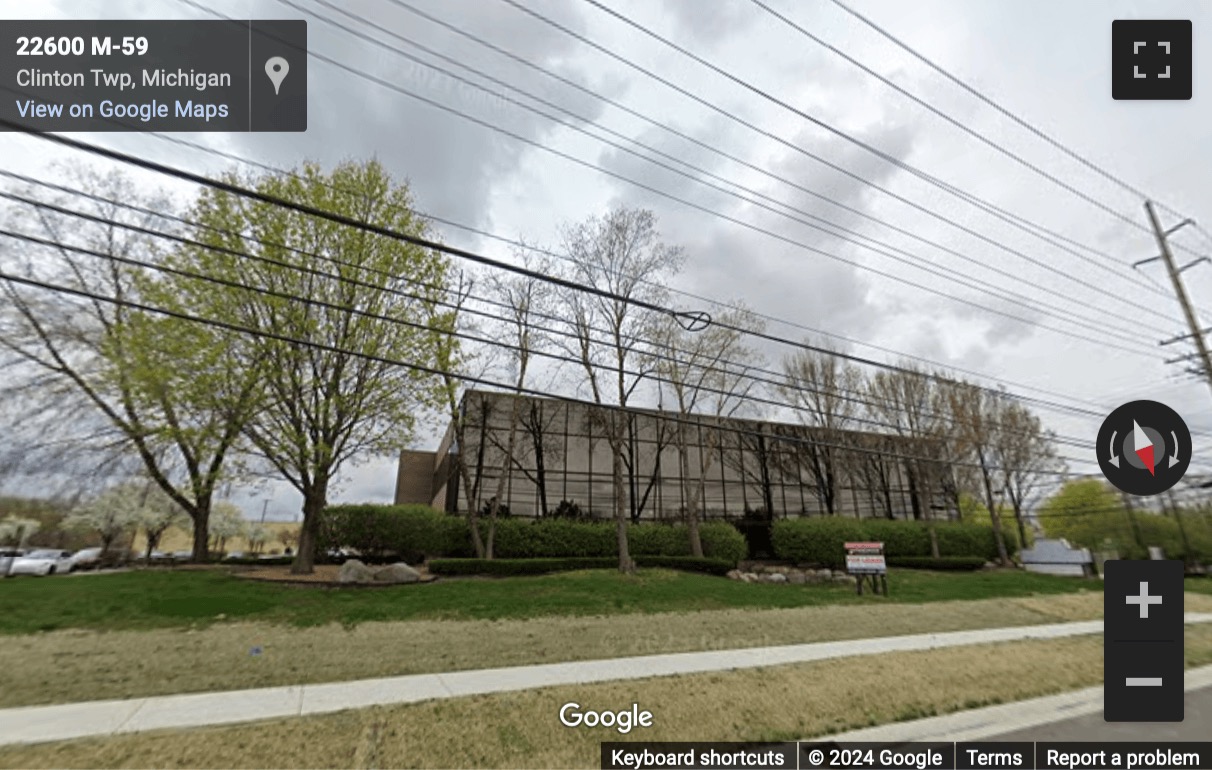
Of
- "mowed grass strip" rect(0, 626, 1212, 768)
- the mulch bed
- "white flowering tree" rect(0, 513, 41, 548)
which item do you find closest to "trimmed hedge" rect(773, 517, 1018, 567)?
"mowed grass strip" rect(0, 626, 1212, 768)

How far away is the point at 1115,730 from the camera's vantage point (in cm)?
644

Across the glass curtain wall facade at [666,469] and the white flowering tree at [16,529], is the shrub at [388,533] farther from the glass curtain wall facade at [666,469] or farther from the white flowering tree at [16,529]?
the white flowering tree at [16,529]

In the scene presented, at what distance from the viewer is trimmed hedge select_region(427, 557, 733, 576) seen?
18.8 meters

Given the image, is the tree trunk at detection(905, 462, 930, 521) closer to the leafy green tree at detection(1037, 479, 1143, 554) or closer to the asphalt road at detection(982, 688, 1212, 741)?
the leafy green tree at detection(1037, 479, 1143, 554)

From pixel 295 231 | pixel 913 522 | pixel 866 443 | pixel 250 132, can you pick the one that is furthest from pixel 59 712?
pixel 866 443

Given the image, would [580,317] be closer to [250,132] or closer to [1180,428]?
[250,132]

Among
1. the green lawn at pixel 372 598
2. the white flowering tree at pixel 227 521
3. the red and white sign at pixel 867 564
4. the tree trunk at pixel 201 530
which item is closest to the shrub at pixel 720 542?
the green lawn at pixel 372 598

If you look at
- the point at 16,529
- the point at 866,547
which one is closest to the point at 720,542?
the point at 866,547

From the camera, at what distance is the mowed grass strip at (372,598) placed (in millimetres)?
10750

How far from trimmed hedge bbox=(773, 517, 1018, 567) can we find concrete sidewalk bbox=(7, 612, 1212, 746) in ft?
60.2

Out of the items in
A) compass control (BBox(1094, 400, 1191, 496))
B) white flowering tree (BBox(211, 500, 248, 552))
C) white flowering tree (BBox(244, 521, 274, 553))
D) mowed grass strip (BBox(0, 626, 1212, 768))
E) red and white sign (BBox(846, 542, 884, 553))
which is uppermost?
compass control (BBox(1094, 400, 1191, 496))

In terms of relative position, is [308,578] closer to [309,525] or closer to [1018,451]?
[309,525]

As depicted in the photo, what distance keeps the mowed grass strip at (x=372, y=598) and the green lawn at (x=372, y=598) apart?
24 mm

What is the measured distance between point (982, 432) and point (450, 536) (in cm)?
3044
